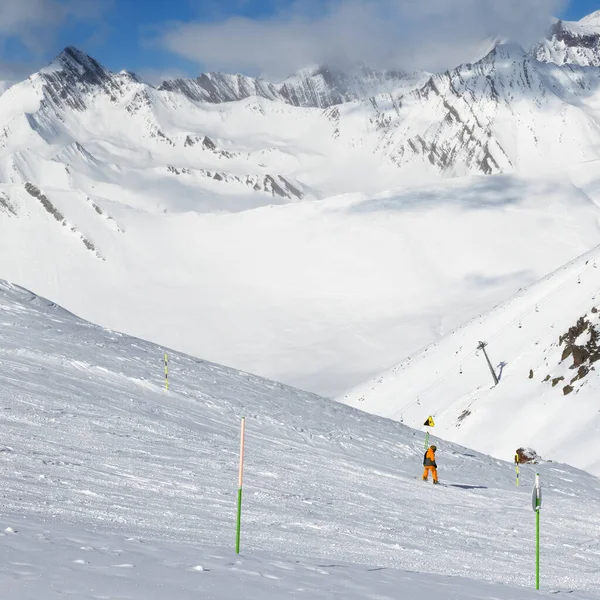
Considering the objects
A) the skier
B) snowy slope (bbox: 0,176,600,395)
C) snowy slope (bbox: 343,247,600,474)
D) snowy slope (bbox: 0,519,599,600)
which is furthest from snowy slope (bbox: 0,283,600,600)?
snowy slope (bbox: 0,176,600,395)

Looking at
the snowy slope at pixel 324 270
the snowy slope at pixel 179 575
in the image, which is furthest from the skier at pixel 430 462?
the snowy slope at pixel 324 270

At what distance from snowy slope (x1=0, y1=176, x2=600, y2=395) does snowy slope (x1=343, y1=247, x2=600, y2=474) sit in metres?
63.2

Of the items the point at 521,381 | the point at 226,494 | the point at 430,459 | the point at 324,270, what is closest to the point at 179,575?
the point at 226,494

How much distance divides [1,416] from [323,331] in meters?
122

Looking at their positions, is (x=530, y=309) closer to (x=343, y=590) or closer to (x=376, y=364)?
(x=343, y=590)

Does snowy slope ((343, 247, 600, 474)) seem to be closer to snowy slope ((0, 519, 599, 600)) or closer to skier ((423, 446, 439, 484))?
skier ((423, 446, 439, 484))

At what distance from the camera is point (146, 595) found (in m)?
8.00

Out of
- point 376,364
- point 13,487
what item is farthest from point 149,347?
point 376,364

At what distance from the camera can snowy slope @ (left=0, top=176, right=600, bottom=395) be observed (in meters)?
140

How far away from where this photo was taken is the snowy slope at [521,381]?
3778cm

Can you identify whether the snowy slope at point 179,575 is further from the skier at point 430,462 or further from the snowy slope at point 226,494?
the skier at point 430,462

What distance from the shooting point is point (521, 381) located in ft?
146

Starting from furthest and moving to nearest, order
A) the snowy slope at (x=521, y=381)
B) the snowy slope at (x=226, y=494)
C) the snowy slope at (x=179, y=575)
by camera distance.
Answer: the snowy slope at (x=521, y=381) < the snowy slope at (x=226, y=494) < the snowy slope at (x=179, y=575)

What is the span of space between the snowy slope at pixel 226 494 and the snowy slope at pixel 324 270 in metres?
96.3
